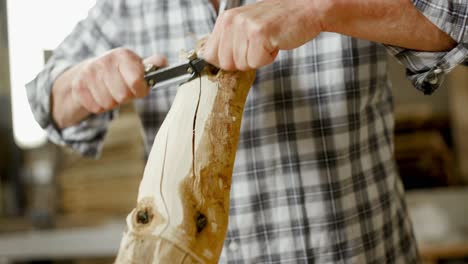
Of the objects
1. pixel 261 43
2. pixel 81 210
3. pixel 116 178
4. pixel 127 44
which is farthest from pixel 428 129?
pixel 261 43

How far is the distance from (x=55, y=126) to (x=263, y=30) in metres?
0.75

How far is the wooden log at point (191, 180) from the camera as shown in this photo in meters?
0.83

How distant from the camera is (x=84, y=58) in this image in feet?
4.99

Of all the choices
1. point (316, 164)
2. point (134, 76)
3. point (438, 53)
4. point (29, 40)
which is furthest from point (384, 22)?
point (29, 40)

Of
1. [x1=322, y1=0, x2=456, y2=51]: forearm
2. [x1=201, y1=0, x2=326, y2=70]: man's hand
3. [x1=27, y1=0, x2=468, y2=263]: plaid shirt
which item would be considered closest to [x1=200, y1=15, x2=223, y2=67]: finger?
[x1=201, y1=0, x2=326, y2=70]: man's hand

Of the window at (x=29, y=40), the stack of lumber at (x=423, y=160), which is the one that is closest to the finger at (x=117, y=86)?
the stack of lumber at (x=423, y=160)

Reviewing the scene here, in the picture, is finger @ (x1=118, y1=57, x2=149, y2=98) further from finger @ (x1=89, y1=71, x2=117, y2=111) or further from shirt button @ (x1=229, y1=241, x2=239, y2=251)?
shirt button @ (x1=229, y1=241, x2=239, y2=251)

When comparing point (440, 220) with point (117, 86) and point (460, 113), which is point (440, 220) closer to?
point (460, 113)

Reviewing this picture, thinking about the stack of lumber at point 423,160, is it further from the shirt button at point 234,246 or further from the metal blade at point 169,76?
the metal blade at point 169,76

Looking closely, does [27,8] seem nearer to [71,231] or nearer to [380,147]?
[71,231]

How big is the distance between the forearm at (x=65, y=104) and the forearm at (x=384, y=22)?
64cm

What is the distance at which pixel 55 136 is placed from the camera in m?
1.51

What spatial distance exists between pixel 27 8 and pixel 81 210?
4.84 ft

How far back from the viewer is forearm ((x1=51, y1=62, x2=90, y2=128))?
4.49ft
